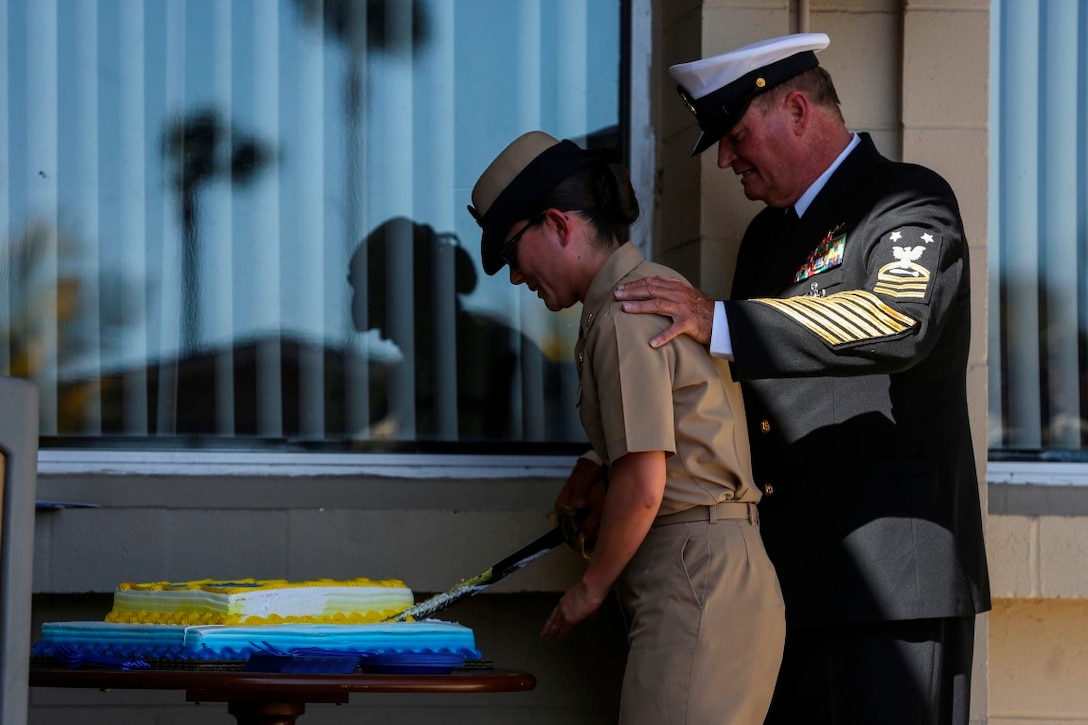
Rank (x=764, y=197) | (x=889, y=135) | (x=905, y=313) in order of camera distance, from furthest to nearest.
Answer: (x=889, y=135)
(x=764, y=197)
(x=905, y=313)

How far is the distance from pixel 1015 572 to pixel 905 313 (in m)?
1.17

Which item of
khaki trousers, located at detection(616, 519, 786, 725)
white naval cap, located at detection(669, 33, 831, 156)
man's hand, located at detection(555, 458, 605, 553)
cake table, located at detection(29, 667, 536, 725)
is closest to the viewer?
cake table, located at detection(29, 667, 536, 725)

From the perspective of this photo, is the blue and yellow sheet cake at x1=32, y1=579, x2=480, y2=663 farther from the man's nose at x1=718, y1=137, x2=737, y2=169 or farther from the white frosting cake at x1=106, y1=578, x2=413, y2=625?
the man's nose at x1=718, y1=137, x2=737, y2=169

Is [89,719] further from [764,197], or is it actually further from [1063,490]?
[1063,490]

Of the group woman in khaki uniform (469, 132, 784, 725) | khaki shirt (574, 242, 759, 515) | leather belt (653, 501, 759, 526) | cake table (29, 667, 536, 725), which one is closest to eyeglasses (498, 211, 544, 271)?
woman in khaki uniform (469, 132, 784, 725)

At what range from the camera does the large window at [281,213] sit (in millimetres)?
3668

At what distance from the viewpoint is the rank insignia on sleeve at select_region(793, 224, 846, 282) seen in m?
2.86

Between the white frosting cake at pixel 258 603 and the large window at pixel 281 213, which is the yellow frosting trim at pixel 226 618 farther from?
the large window at pixel 281 213

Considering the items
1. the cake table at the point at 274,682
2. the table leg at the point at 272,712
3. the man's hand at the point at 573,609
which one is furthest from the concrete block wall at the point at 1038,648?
the table leg at the point at 272,712

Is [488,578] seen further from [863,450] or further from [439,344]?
[439,344]

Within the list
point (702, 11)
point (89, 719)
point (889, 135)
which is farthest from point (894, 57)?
point (89, 719)

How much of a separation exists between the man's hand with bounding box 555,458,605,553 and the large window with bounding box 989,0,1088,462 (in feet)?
4.13

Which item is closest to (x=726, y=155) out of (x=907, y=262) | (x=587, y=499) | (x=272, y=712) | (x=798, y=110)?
(x=798, y=110)

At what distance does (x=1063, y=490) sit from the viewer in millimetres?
3701
